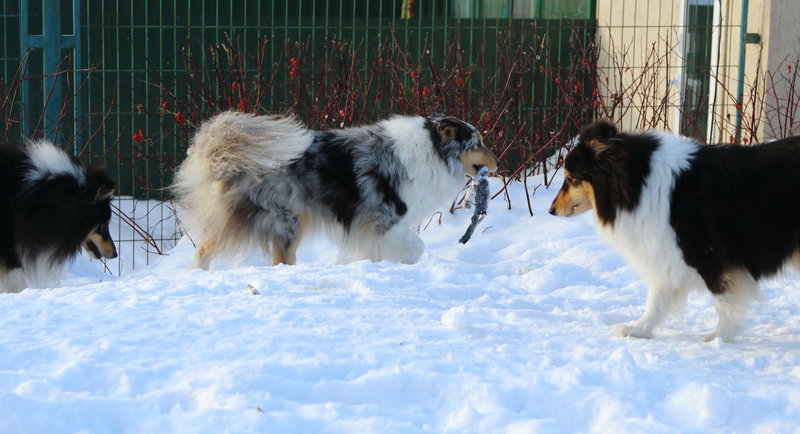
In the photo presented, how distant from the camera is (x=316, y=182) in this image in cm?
596

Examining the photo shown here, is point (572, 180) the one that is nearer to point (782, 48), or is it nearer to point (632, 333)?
A: point (632, 333)

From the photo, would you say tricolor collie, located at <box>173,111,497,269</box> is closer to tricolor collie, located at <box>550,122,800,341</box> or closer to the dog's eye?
the dog's eye

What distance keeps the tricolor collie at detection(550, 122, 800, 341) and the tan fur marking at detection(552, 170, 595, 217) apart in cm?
7

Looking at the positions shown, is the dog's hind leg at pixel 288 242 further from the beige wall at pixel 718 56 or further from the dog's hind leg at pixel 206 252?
the beige wall at pixel 718 56

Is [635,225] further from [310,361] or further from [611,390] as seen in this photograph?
[310,361]

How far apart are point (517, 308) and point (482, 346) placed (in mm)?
1021

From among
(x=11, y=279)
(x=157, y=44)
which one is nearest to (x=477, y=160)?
(x=11, y=279)

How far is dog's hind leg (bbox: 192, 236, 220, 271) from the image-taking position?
6.00 m

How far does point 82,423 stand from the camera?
114 inches

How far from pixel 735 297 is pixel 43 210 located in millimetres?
3883

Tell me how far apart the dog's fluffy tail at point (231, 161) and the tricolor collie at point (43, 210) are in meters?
0.56

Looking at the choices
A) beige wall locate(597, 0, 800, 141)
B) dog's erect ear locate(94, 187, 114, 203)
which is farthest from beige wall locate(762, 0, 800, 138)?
dog's erect ear locate(94, 187, 114, 203)

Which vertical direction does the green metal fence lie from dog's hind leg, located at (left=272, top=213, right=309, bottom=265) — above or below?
above

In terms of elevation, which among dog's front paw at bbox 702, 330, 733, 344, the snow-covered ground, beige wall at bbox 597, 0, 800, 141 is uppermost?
beige wall at bbox 597, 0, 800, 141
